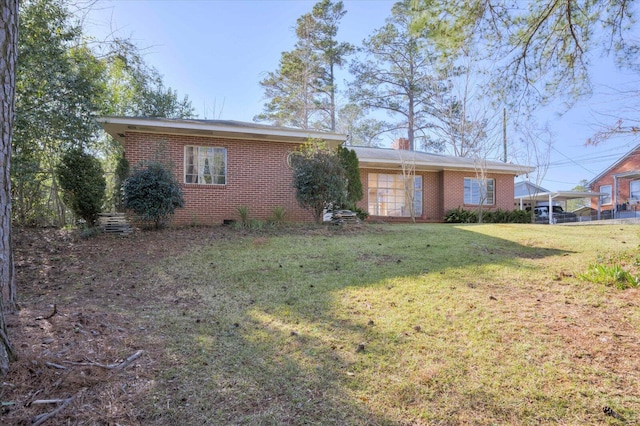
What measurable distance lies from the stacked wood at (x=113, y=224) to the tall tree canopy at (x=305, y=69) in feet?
51.0

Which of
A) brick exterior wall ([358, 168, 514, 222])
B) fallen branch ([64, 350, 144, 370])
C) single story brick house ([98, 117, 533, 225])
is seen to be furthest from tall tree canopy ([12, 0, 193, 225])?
brick exterior wall ([358, 168, 514, 222])

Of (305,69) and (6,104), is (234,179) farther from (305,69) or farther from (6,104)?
(305,69)

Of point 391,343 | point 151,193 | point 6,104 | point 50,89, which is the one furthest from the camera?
point 151,193

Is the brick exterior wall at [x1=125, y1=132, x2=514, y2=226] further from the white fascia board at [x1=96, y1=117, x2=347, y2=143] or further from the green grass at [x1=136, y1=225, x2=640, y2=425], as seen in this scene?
the green grass at [x1=136, y1=225, x2=640, y2=425]

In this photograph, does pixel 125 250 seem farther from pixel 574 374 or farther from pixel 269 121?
pixel 269 121

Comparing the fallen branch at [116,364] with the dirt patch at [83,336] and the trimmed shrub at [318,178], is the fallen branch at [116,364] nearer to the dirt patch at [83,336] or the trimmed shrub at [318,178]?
the dirt patch at [83,336]

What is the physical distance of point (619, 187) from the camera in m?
26.4

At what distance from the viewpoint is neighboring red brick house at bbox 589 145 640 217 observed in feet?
77.5

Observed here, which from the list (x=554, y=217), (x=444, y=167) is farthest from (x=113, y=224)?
(x=554, y=217)

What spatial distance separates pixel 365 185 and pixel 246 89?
37.8 feet

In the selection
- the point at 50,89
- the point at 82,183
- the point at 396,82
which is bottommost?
the point at 82,183

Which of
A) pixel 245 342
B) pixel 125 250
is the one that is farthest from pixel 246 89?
pixel 245 342

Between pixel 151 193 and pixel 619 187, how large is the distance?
1276 inches

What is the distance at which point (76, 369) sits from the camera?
235 centimetres
